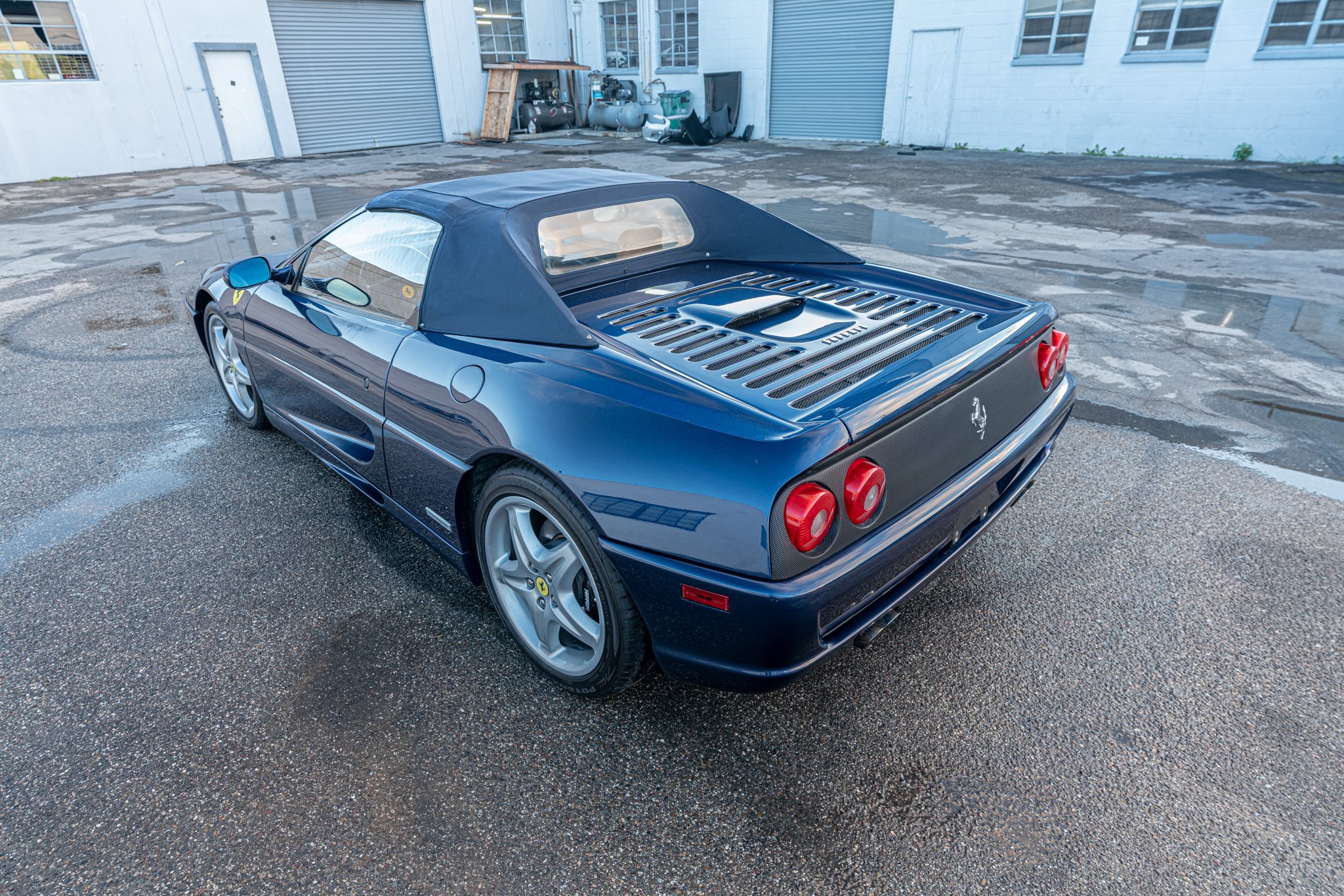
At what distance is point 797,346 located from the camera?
2283 millimetres

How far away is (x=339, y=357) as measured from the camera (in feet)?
9.64

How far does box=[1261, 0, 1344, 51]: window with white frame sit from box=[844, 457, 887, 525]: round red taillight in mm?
16787

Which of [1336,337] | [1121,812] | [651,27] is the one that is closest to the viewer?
[1121,812]

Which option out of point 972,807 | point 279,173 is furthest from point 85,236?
point 972,807

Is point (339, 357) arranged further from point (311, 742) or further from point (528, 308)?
point (311, 742)

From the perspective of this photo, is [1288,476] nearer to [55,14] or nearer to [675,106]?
[675,106]

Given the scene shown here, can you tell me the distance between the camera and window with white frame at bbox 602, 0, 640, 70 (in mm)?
22922

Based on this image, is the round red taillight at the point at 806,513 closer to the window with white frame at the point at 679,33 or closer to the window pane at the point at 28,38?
the window pane at the point at 28,38

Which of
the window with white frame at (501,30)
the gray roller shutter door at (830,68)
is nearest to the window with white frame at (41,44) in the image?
the window with white frame at (501,30)

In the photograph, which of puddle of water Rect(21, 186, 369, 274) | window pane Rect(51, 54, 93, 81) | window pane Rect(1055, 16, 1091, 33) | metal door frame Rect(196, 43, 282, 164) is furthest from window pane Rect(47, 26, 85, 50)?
window pane Rect(1055, 16, 1091, 33)

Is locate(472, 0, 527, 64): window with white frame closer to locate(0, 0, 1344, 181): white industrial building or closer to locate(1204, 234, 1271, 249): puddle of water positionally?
locate(0, 0, 1344, 181): white industrial building

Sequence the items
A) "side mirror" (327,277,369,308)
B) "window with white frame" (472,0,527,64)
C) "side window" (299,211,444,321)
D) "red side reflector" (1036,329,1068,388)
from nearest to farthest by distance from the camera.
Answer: "red side reflector" (1036,329,1068,388) → "side window" (299,211,444,321) → "side mirror" (327,277,369,308) → "window with white frame" (472,0,527,64)

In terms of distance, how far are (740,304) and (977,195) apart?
10362 mm

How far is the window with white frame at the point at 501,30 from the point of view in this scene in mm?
21781
